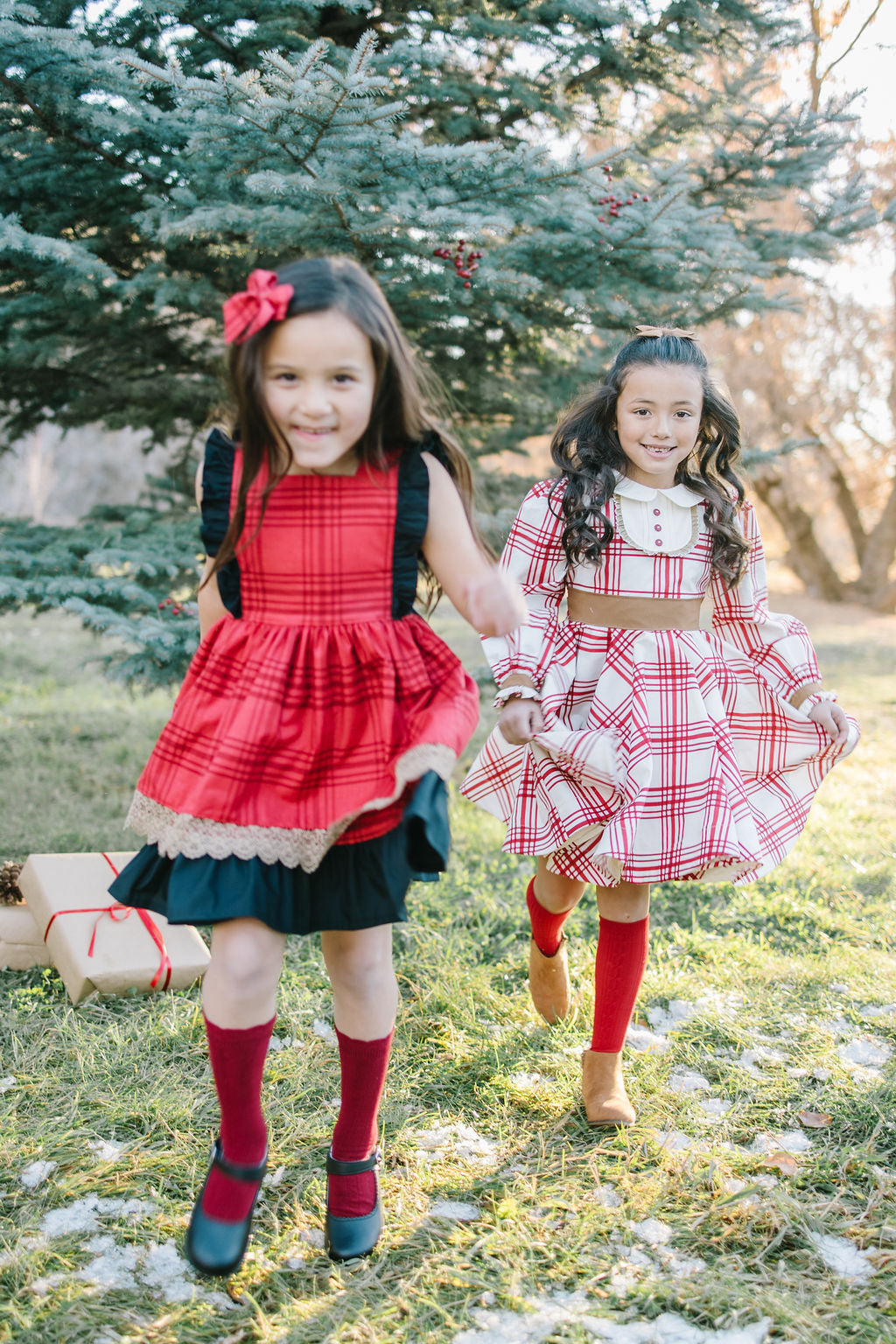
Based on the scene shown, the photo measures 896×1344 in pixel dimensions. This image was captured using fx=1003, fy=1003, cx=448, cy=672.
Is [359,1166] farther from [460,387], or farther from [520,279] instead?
[460,387]

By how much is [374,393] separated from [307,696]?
52 cm

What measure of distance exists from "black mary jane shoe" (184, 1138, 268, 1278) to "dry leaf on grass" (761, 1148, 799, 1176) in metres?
1.05

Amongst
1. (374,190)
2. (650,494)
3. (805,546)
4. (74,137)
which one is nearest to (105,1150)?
(650,494)

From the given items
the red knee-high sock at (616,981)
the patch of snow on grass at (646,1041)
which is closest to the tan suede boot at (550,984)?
the patch of snow on grass at (646,1041)

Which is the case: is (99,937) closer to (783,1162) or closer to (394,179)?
(783,1162)

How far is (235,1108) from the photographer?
65.2 inches

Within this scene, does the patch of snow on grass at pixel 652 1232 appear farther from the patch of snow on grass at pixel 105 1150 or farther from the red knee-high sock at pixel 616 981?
the patch of snow on grass at pixel 105 1150

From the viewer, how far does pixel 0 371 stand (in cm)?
407

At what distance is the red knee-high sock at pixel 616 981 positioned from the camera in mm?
2207

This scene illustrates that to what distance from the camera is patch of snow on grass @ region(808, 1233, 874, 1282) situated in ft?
5.76

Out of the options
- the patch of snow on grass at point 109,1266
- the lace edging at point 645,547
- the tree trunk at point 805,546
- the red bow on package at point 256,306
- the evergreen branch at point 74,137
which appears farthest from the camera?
the tree trunk at point 805,546

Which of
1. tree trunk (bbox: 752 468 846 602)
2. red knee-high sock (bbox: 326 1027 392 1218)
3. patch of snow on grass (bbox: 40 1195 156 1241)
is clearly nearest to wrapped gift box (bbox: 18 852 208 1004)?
patch of snow on grass (bbox: 40 1195 156 1241)

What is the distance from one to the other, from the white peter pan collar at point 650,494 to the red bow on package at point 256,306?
A: 3.19 feet

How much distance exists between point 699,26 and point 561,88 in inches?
24.5
